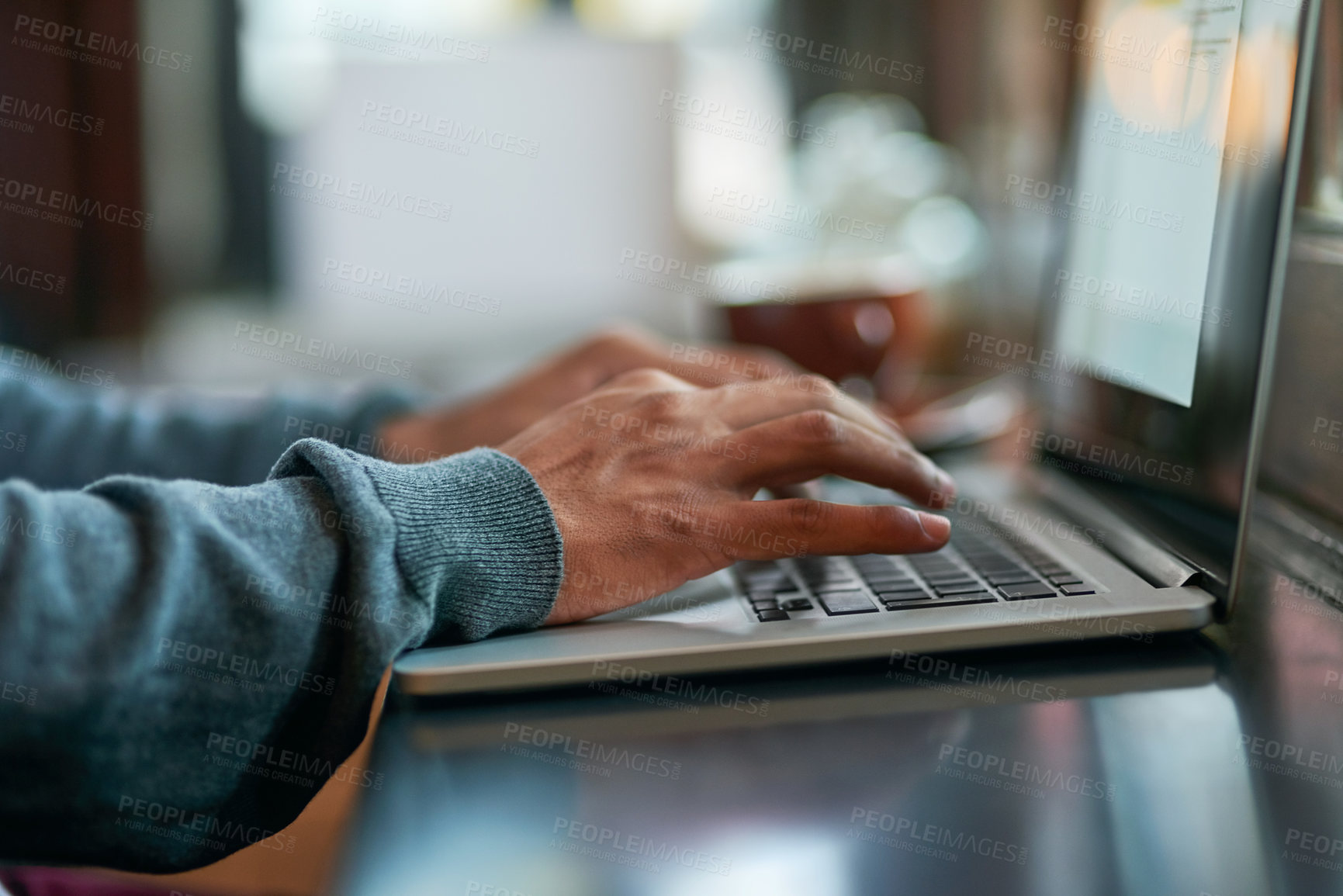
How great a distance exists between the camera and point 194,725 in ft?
1.34

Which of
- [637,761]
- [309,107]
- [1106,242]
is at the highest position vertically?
[309,107]

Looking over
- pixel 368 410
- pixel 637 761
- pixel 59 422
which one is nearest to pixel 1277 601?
pixel 637 761

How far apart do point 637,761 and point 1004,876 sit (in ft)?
0.50

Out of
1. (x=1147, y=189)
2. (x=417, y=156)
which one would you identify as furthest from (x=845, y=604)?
(x=417, y=156)

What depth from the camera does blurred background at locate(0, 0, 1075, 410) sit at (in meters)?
2.43

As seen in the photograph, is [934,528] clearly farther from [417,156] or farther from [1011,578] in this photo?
[417,156]

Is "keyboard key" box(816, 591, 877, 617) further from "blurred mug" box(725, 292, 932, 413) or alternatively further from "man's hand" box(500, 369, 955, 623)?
"blurred mug" box(725, 292, 932, 413)

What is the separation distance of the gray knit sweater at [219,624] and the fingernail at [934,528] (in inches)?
7.9

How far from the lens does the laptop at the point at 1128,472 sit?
46 centimetres

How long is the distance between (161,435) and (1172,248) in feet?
2.67

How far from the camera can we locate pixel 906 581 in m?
0.53

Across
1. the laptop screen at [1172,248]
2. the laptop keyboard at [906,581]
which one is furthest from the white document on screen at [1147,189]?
the laptop keyboard at [906,581]

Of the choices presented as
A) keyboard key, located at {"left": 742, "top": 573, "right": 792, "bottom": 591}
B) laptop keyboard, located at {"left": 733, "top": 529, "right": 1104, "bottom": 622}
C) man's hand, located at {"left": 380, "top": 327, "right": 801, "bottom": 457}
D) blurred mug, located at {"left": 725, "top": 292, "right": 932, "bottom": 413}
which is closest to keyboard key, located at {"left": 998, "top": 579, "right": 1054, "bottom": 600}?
laptop keyboard, located at {"left": 733, "top": 529, "right": 1104, "bottom": 622}

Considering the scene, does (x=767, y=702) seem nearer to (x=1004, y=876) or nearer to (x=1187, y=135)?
(x=1004, y=876)
